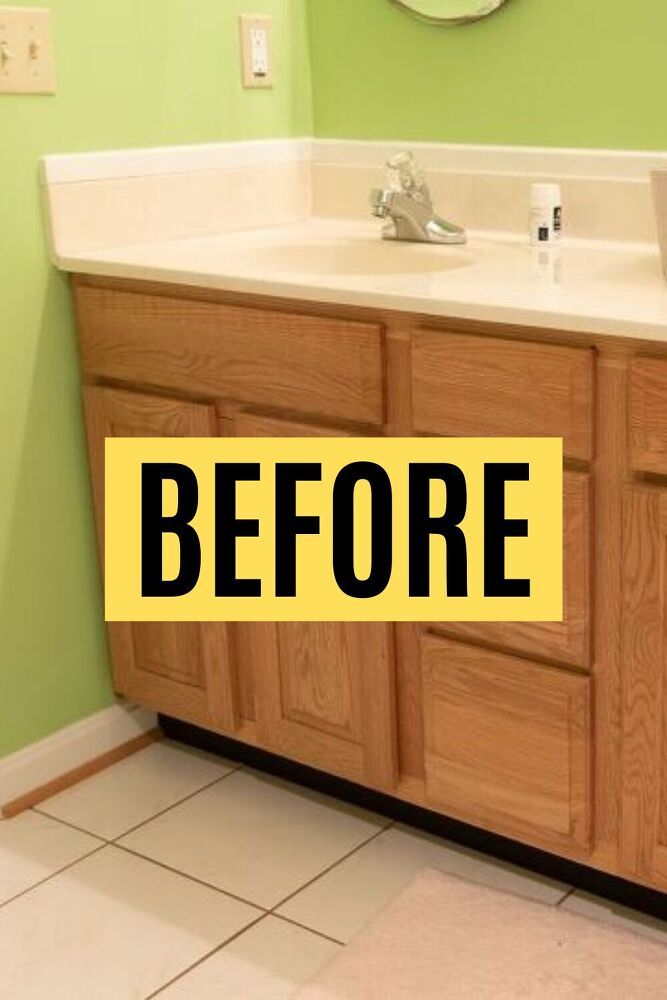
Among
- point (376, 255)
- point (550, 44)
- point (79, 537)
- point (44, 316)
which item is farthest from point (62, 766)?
point (550, 44)

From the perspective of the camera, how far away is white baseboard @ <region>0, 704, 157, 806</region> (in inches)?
88.4

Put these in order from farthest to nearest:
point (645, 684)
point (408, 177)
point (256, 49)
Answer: point (256, 49) → point (408, 177) → point (645, 684)

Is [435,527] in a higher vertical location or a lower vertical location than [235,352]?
lower

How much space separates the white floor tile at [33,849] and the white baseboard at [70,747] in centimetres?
6

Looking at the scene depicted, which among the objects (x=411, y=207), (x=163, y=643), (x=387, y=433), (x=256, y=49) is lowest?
(x=163, y=643)

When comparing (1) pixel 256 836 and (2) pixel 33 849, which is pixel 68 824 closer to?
(2) pixel 33 849

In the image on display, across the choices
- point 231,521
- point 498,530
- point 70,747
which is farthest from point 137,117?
point 70,747

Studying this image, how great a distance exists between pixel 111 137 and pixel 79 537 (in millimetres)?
662

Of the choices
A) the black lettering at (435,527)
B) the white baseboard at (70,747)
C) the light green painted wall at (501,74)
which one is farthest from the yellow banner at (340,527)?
the light green painted wall at (501,74)

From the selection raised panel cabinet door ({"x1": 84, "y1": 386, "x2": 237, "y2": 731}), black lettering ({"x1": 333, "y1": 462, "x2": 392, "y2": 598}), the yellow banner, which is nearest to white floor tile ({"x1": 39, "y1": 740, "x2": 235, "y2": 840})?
raised panel cabinet door ({"x1": 84, "y1": 386, "x2": 237, "y2": 731})

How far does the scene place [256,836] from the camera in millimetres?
2131

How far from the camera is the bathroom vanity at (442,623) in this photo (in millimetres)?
1665

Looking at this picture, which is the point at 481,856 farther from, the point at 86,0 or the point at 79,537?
the point at 86,0

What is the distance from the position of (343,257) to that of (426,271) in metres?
0.20
